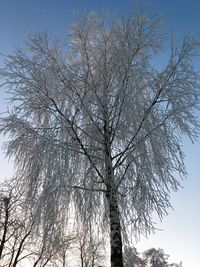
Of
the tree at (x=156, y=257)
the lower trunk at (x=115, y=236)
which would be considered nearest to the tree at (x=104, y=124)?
the lower trunk at (x=115, y=236)

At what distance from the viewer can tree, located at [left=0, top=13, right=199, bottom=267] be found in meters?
6.79

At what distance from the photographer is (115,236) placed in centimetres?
684

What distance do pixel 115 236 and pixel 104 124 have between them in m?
2.94

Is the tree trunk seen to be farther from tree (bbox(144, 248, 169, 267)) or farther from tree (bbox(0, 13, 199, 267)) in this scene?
tree (bbox(144, 248, 169, 267))

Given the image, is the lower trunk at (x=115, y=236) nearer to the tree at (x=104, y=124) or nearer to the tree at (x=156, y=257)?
the tree at (x=104, y=124)

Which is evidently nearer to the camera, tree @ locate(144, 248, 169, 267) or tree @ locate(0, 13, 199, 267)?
tree @ locate(0, 13, 199, 267)

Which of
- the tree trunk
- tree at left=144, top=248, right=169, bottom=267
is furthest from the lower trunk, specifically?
tree at left=144, top=248, right=169, bottom=267

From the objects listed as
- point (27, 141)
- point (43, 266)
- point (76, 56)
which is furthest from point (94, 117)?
point (43, 266)

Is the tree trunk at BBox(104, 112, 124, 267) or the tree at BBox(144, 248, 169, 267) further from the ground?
the tree at BBox(144, 248, 169, 267)

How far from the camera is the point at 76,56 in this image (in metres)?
9.74

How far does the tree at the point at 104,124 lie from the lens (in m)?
6.79

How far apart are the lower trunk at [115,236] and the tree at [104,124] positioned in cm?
2

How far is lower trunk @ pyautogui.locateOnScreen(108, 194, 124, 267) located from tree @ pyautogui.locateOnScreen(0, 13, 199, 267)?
0.02 m

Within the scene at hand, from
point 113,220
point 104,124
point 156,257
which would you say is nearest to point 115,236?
point 113,220
